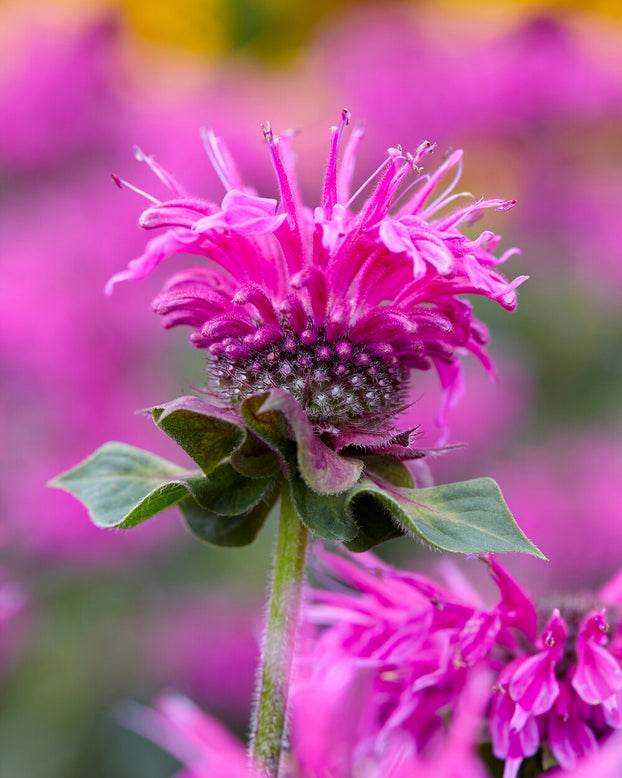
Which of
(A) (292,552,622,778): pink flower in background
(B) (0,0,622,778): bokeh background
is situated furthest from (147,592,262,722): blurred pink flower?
(A) (292,552,622,778): pink flower in background

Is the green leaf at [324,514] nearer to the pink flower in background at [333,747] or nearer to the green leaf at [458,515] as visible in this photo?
the green leaf at [458,515]

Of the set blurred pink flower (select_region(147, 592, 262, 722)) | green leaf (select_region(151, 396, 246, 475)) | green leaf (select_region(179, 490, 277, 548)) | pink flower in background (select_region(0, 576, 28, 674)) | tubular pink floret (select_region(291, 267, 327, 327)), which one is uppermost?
tubular pink floret (select_region(291, 267, 327, 327))

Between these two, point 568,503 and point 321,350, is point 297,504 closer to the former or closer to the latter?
point 321,350

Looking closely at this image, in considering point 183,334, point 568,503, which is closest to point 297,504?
point 568,503

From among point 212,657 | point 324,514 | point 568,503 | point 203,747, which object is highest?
point 324,514

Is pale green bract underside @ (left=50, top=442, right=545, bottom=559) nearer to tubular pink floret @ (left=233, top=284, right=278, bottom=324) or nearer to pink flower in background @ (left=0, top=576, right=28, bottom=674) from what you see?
tubular pink floret @ (left=233, top=284, right=278, bottom=324)

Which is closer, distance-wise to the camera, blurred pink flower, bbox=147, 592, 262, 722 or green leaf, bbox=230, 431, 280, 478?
green leaf, bbox=230, 431, 280, 478

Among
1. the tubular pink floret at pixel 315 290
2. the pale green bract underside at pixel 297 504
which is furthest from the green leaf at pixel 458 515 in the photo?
the tubular pink floret at pixel 315 290
